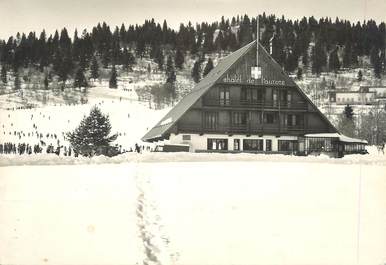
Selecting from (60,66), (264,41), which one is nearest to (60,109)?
(60,66)

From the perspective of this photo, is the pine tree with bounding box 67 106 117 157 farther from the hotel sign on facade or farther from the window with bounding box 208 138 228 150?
the hotel sign on facade

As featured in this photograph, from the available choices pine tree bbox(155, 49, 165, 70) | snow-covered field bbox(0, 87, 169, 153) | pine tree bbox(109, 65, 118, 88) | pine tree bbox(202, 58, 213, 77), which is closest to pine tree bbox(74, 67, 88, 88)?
snow-covered field bbox(0, 87, 169, 153)

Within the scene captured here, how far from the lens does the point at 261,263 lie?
5273 millimetres

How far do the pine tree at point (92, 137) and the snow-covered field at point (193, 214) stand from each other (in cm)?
17

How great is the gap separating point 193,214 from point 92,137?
1204mm

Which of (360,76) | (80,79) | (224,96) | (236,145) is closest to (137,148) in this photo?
(80,79)

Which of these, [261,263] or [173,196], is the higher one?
[173,196]

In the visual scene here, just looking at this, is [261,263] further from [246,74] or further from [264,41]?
[246,74]

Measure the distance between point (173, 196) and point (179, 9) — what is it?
1.84 m

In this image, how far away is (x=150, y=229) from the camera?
208 inches

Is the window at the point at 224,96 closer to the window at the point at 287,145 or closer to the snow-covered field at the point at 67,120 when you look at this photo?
the window at the point at 287,145

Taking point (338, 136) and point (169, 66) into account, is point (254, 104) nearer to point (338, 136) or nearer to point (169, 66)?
point (338, 136)

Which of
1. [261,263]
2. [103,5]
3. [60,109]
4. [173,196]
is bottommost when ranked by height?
[261,263]

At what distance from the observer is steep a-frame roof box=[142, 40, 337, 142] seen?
6.34 m
